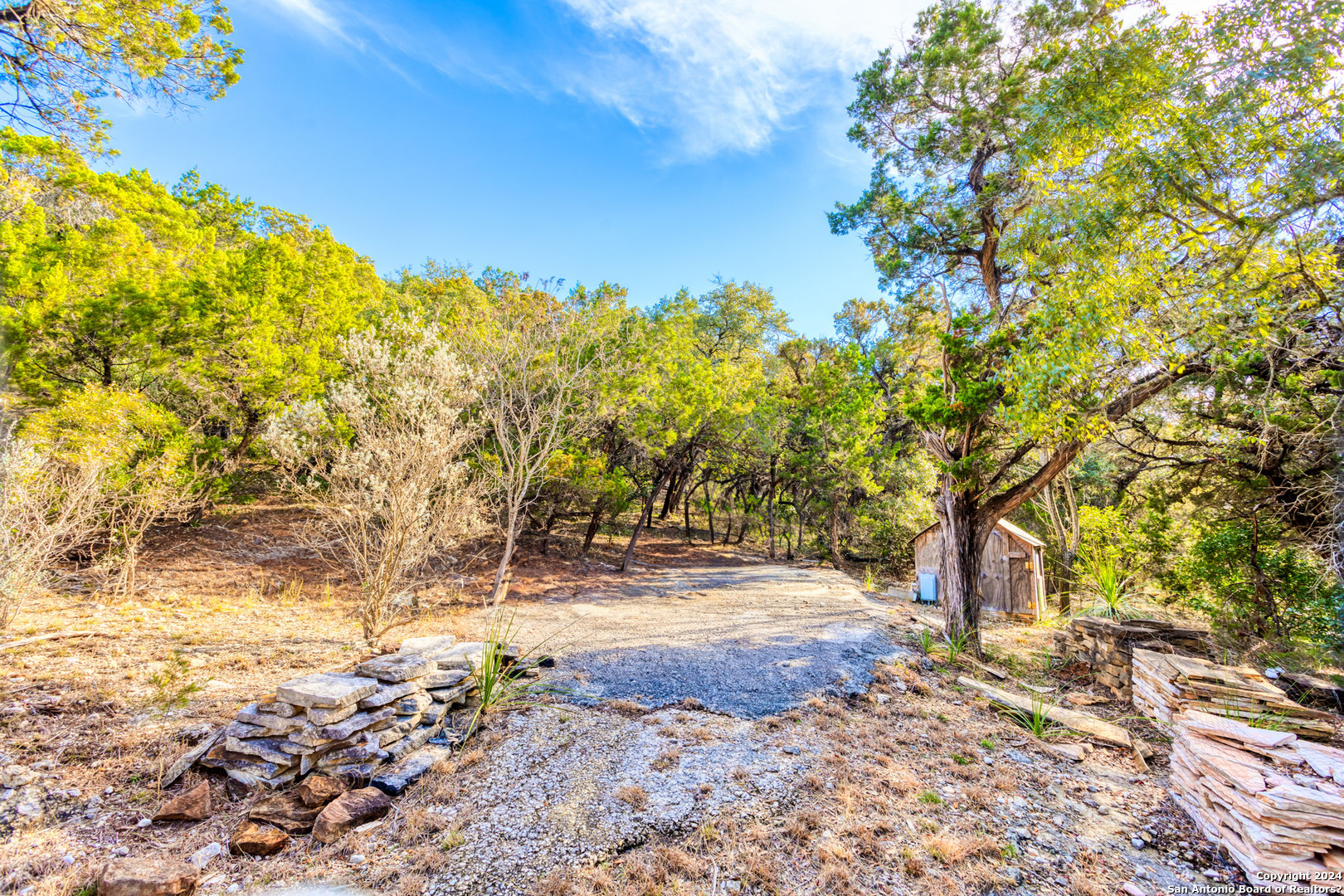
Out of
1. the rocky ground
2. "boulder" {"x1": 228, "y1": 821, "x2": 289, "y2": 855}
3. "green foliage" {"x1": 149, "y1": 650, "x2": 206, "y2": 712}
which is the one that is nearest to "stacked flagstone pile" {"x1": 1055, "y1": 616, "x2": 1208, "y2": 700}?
the rocky ground

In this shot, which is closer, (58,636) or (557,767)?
(557,767)

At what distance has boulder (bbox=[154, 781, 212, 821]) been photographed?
3074 millimetres

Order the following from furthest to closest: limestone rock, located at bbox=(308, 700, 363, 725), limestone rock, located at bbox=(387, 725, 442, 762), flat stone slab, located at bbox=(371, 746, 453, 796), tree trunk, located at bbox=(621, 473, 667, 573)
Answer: tree trunk, located at bbox=(621, 473, 667, 573) → limestone rock, located at bbox=(387, 725, 442, 762) → limestone rock, located at bbox=(308, 700, 363, 725) → flat stone slab, located at bbox=(371, 746, 453, 796)

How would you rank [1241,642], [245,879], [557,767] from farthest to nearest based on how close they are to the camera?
[1241,642], [557,767], [245,879]

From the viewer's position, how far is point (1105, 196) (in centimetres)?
489

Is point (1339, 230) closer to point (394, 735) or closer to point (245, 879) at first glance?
point (394, 735)

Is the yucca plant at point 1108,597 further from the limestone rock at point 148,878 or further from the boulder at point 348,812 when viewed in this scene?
the limestone rock at point 148,878

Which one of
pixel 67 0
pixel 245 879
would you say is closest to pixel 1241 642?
pixel 245 879

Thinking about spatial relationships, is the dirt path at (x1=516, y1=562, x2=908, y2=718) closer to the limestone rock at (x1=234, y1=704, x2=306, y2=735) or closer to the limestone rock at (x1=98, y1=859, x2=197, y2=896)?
the limestone rock at (x1=234, y1=704, x2=306, y2=735)

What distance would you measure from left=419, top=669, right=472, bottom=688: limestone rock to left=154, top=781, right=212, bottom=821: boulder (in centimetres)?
142

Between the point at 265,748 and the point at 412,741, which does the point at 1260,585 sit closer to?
the point at 412,741

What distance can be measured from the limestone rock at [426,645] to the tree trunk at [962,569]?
6768 millimetres

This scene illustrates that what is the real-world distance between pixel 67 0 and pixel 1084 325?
10.6m

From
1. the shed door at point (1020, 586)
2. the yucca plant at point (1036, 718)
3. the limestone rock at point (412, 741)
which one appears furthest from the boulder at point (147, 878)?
the shed door at point (1020, 586)
